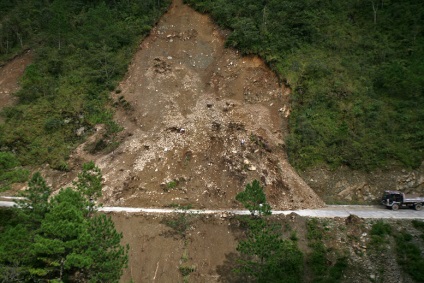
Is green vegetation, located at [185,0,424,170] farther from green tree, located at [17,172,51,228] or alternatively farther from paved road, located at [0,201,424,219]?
green tree, located at [17,172,51,228]

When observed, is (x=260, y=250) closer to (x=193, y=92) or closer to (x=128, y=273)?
(x=128, y=273)

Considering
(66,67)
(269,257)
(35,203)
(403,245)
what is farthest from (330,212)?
(66,67)

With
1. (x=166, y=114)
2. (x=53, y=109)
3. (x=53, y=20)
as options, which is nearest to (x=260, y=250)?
(x=166, y=114)

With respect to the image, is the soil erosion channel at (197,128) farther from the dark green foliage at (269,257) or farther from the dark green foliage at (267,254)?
the dark green foliage at (269,257)

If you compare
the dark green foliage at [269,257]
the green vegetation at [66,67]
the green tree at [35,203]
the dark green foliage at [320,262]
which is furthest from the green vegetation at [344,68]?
the green tree at [35,203]

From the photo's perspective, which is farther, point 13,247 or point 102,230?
point 102,230
